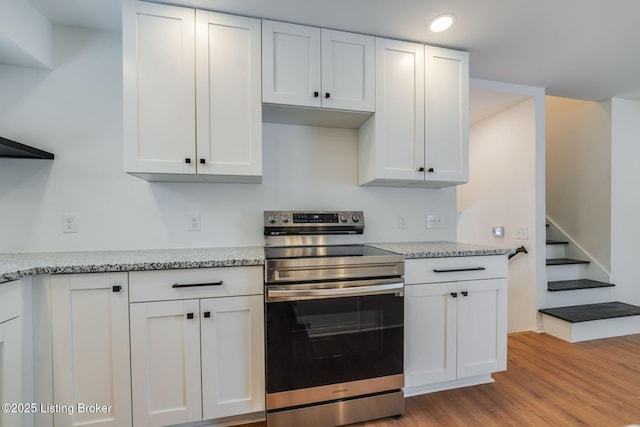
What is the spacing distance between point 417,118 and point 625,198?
2.78 m

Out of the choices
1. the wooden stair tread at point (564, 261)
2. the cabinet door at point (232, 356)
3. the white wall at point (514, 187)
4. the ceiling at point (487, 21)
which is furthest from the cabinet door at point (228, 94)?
the wooden stair tread at point (564, 261)

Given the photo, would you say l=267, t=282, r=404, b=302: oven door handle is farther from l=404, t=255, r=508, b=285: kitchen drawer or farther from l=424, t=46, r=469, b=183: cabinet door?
l=424, t=46, r=469, b=183: cabinet door

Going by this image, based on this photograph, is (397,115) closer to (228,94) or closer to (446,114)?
(446,114)

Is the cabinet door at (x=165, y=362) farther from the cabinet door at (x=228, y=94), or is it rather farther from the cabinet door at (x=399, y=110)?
the cabinet door at (x=399, y=110)

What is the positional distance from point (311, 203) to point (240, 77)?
92 centimetres

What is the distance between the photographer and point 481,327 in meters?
1.86

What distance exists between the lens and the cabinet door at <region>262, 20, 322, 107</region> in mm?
1695

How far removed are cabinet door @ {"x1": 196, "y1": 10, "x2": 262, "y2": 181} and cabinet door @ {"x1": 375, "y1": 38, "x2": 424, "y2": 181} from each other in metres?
0.76

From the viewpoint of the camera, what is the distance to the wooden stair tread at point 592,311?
2629 millimetres

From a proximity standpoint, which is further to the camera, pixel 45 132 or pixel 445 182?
pixel 445 182

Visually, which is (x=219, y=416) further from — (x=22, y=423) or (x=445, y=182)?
(x=445, y=182)

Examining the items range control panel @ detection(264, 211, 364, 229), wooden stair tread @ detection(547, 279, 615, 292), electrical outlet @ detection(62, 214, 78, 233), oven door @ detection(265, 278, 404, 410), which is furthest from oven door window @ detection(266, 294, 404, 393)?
wooden stair tread @ detection(547, 279, 615, 292)

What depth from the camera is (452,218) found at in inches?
95.0

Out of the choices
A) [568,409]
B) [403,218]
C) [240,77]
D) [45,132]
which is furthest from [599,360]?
[45,132]
